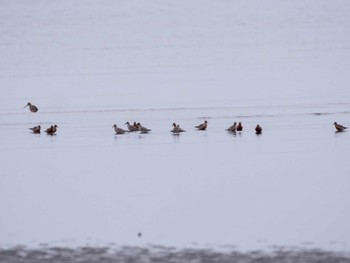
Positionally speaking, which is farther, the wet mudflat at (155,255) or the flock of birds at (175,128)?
the flock of birds at (175,128)

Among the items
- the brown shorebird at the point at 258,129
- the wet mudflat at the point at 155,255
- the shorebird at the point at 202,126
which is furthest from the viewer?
the shorebird at the point at 202,126

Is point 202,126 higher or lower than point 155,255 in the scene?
higher

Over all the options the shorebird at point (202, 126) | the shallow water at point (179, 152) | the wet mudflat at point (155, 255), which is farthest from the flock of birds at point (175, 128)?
the wet mudflat at point (155, 255)

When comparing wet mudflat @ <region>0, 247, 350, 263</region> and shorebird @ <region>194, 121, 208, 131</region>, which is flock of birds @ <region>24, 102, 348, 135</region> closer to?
shorebird @ <region>194, 121, 208, 131</region>

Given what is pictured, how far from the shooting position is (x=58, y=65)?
186ft

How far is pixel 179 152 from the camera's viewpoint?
21.1 m

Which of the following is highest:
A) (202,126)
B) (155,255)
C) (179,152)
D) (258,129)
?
(202,126)

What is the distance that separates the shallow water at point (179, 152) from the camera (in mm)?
13758

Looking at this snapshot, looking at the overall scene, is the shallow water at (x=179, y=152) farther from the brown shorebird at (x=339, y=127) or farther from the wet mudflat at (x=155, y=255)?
the brown shorebird at (x=339, y=127)

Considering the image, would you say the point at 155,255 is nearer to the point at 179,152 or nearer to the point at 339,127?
the point at 179,152

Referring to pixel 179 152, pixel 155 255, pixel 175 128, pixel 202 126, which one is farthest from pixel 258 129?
pixel 155 255

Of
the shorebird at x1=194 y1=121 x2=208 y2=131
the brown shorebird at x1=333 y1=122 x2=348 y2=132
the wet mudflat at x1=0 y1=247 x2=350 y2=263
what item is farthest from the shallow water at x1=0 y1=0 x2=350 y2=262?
the brown shorebird at x1=333 y1=122 x2=348 y2=132

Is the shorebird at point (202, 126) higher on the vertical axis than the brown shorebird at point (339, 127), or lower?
higher

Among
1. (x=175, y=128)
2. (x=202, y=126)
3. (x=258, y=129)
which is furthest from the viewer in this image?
(x=202, y=126)
